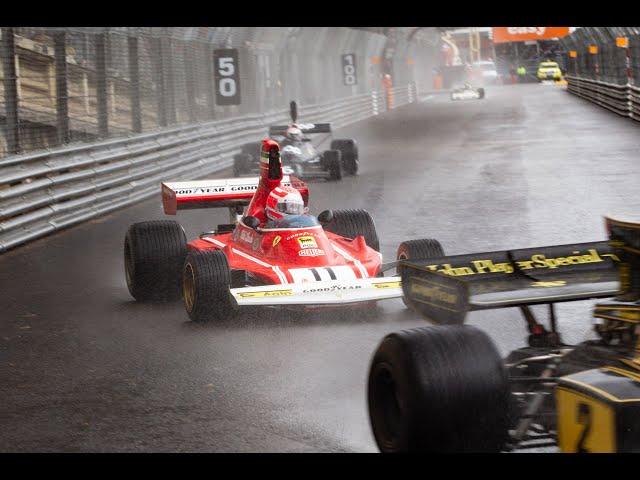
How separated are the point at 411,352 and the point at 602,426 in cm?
73

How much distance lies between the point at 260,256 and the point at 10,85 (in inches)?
207

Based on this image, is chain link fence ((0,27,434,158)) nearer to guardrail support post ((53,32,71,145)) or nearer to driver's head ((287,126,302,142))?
guardrail support post ((53,32,71,145))

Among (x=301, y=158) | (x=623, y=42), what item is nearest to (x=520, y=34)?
(x=623, y=42)

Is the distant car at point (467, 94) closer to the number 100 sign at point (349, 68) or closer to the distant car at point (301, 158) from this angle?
the number 100 sign at point (349, 68)

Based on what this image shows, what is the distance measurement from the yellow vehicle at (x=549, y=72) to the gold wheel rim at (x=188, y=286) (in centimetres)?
6739

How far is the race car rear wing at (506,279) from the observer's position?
506cm

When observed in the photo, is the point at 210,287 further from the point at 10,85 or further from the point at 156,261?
the point at 10,85

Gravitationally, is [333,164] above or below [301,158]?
below

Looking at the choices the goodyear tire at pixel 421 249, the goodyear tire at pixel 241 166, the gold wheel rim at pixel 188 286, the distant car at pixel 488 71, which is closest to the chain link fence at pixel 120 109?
the goodyear tire at pixel 241 166

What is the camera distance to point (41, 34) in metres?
15.6

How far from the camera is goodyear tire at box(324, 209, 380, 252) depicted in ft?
33.6

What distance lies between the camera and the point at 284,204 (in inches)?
387

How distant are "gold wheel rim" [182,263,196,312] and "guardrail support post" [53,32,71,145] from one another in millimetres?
7041
